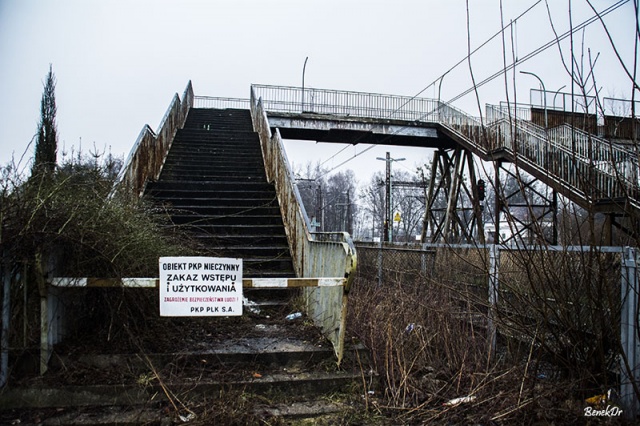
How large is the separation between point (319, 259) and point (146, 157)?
5.24 metres

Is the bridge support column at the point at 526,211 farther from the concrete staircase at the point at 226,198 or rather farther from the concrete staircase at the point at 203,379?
the concrete staircase at the point at 226,198

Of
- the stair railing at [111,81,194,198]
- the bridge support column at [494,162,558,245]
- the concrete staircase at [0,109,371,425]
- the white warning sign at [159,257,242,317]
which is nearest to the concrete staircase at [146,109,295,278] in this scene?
the stair railing at [111,81,194,198]

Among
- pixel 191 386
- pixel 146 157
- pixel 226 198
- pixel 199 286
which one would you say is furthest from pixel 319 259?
pixel 146 157

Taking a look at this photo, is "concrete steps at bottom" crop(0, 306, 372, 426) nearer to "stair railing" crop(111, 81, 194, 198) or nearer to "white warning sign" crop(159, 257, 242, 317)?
"white warning sign" crop(159, 257, 242, 317)

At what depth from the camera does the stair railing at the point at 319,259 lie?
433 centimetres

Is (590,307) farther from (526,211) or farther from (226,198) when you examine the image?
(526,211)

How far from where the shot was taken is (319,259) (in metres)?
5.51

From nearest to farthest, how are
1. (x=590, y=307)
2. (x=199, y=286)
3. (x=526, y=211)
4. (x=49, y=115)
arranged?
(x=590, y=307) → (x=199, y=286) → (x=526, y=211) → (x=49, y=115)

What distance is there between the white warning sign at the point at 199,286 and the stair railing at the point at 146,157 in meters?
1.50

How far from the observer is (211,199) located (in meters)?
9.03

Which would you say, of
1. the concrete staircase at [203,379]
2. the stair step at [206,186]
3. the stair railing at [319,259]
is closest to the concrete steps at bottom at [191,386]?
the concrete staircase at [203,379]

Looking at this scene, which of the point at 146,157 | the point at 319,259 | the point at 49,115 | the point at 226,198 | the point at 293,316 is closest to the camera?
the point at 319,259

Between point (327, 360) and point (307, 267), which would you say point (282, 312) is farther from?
point (327, 360)

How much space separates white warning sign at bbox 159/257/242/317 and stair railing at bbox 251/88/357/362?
3.25 feet
